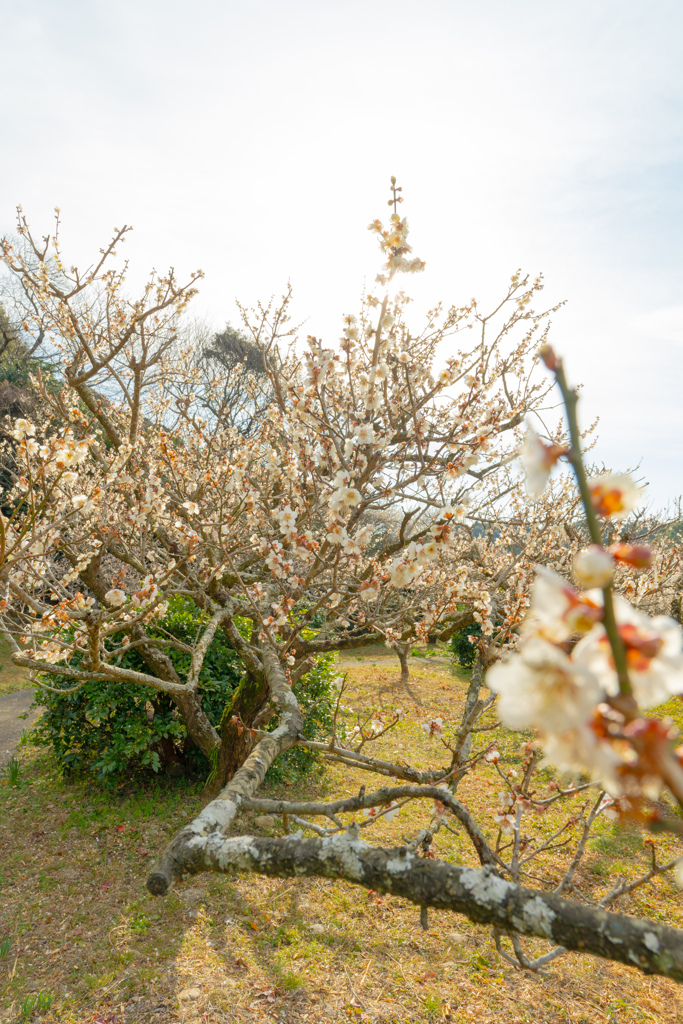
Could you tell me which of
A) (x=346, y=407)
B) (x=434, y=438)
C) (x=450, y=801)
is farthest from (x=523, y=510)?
(x=450, y=801)

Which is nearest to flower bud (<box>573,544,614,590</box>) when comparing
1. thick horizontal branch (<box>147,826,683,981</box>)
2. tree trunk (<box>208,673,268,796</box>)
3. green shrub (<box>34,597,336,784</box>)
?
thick horizontal branch (<box>147,826,683,981</box>)

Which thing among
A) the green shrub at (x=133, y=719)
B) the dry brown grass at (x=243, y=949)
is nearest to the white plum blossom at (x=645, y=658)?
the dry brown grass at (x=243, y=949)

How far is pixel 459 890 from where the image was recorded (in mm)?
1402

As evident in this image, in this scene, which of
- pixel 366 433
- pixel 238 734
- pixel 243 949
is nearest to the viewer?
pixel 366 433

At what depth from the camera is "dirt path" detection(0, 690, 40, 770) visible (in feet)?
21.6

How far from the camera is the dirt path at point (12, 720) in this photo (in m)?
6.57

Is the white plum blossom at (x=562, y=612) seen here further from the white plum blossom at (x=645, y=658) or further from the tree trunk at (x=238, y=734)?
the tree trunk at (x=238, y=734)

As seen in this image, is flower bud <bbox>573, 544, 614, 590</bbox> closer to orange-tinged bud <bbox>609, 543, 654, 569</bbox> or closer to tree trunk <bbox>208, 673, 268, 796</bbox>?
orange-tinged bud <bbox>609, 543, 654, 569</bbox>

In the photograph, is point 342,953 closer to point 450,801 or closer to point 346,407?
point 450,801

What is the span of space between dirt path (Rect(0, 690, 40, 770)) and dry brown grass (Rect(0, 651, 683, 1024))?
1825 millimetres

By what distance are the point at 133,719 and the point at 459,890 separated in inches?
184

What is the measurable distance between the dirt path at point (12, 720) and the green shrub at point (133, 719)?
103cm

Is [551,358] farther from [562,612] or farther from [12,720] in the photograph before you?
[12,720]

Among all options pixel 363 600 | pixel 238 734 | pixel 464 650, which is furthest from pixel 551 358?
pixel 464 650
